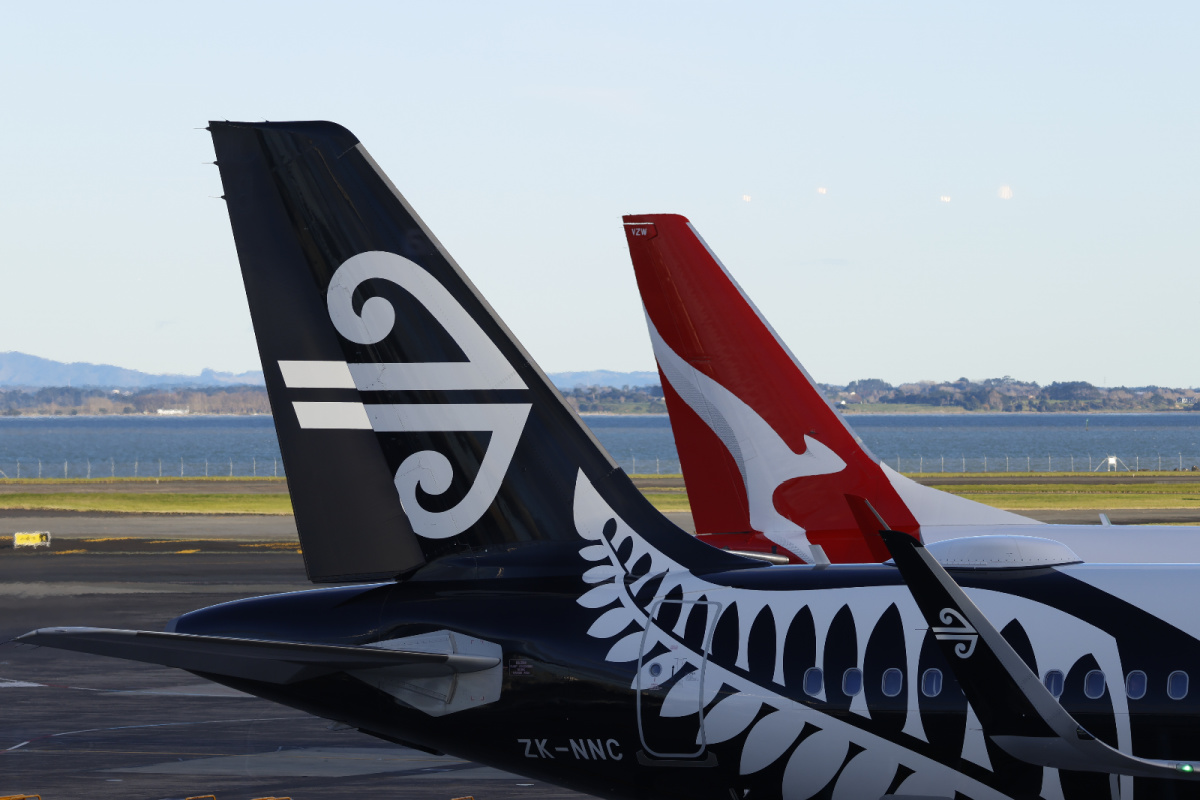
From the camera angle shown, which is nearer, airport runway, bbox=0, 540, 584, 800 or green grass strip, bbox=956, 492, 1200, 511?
airport runway, bbox=0, 540, 584, 800

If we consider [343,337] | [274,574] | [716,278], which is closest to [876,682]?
[343,337]

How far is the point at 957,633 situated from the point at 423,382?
5.60 meters

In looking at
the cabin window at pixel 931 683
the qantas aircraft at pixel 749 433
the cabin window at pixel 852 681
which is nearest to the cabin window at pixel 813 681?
the cabin window at pixel 852 681

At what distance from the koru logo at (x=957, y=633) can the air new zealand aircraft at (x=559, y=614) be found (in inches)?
0.7

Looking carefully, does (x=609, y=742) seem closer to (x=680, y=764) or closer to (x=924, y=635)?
(x=680, y=764)

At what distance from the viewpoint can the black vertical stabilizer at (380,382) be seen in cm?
1205

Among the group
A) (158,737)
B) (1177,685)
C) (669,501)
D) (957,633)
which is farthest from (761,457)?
(669,501)

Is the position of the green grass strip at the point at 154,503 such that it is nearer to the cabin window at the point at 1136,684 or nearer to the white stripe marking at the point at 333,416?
the white stripe marking at the point at 333,416

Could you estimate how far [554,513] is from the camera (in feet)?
40.1

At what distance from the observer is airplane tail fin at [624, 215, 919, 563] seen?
19500 millimetres

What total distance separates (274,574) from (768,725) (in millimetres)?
35561

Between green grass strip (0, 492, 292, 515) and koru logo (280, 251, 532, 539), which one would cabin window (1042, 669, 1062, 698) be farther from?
green grass strip (0, 492, 292, 515)

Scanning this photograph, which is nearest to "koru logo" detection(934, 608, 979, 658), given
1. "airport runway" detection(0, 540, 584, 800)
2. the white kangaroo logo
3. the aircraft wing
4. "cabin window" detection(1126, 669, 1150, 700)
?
"cabin window" detection(1126, 669, 1150, 700)

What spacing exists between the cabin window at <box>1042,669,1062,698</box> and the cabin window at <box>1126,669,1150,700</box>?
551 millimetres
